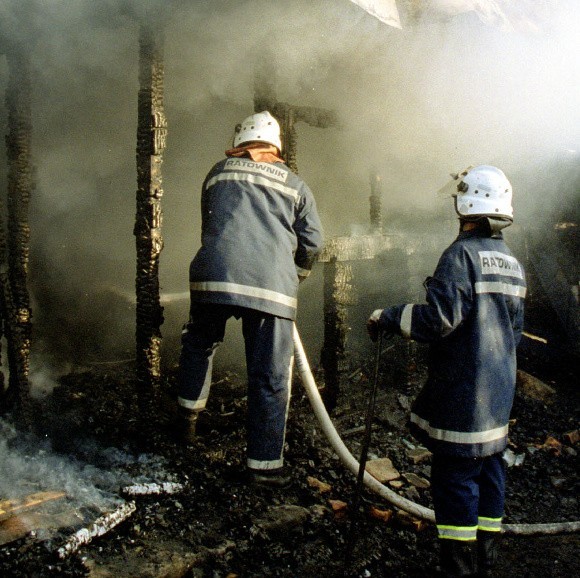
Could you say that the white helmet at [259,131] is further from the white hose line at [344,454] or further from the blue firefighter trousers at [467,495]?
the blue firefighter trousers at [467,495]

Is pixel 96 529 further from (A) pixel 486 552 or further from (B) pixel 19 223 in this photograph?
(B) pixel 19 223

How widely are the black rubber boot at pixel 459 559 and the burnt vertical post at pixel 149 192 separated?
2572 millimetres

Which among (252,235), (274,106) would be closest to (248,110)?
(274,106)

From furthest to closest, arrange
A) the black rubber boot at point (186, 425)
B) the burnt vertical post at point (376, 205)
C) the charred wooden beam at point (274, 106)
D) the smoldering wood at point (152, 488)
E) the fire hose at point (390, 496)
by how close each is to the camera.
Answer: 1. the burnt vertical post at point (376, 205)
2. the charred wooden beam at point (274, 106)
3. the black rubber boot at point (186, 425)
4. the fire hose at point (390, 496)
5. the smoldering wood at point (152, 488)

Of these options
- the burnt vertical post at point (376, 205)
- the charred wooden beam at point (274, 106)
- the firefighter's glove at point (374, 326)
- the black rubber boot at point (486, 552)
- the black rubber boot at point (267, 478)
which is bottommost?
the black rubber boot at point (486, 552)

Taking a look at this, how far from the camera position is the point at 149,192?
4230mm

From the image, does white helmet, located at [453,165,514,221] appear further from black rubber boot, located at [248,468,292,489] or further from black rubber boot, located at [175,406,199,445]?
black rubber boot, located at [175,406,199,445]

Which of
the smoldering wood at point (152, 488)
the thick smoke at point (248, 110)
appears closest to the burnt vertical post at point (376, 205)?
the thick smoke at point (248, 110)

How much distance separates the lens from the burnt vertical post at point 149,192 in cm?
418

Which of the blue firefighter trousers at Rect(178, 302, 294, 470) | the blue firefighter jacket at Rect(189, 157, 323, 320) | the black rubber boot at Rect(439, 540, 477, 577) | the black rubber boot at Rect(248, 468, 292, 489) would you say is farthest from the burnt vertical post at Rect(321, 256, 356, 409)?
the black rubber boot at Rect(439, 540, 477, 577)

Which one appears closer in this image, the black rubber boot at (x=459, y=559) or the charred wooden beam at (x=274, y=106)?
the black rubber boot at (x=459, y=559)

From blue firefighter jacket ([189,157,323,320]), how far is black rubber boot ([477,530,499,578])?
6.36ft

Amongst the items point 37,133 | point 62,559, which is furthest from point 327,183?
point 62,559

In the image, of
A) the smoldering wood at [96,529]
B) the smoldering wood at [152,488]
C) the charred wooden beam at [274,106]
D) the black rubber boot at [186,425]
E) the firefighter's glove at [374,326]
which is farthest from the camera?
the charred wooden beam at [274,106]
